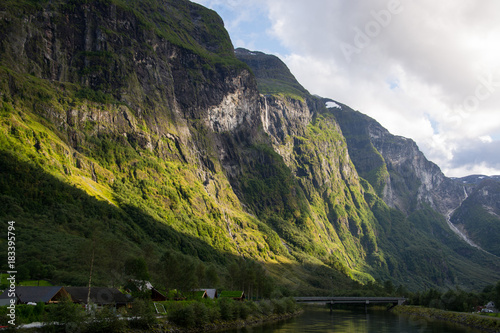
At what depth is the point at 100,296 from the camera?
74625 mm

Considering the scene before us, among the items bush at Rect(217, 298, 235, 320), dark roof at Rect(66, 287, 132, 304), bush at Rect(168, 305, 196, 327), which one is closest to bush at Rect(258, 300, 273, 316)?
bush at Rect(217, 298, 235, 320)

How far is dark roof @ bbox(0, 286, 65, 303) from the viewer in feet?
209

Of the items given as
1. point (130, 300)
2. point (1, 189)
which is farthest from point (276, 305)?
point (1, 189)

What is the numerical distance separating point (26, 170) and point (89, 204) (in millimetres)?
28737

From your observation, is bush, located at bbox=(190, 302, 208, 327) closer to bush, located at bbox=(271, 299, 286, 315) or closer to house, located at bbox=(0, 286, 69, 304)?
house, located at bbox=(0, 286, 69, 304)

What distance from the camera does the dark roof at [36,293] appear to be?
63.7m

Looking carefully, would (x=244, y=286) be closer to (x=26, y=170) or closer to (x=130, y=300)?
(x=130, y=300)

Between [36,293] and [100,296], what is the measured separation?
12.2 metres

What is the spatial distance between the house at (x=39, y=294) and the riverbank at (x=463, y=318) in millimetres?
89236

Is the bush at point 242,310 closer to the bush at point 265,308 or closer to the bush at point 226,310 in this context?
the bush at point 226,310

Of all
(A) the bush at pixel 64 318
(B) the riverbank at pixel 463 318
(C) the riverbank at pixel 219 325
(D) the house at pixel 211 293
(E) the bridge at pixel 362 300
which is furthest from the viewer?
(E) the bridge at pixel 362 300

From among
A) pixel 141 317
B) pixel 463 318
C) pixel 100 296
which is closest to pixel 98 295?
pixel 100 296

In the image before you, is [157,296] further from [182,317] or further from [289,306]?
[289,306]

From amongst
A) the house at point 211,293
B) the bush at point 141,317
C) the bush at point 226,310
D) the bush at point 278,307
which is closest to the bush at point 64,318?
the bush at point 141,317
